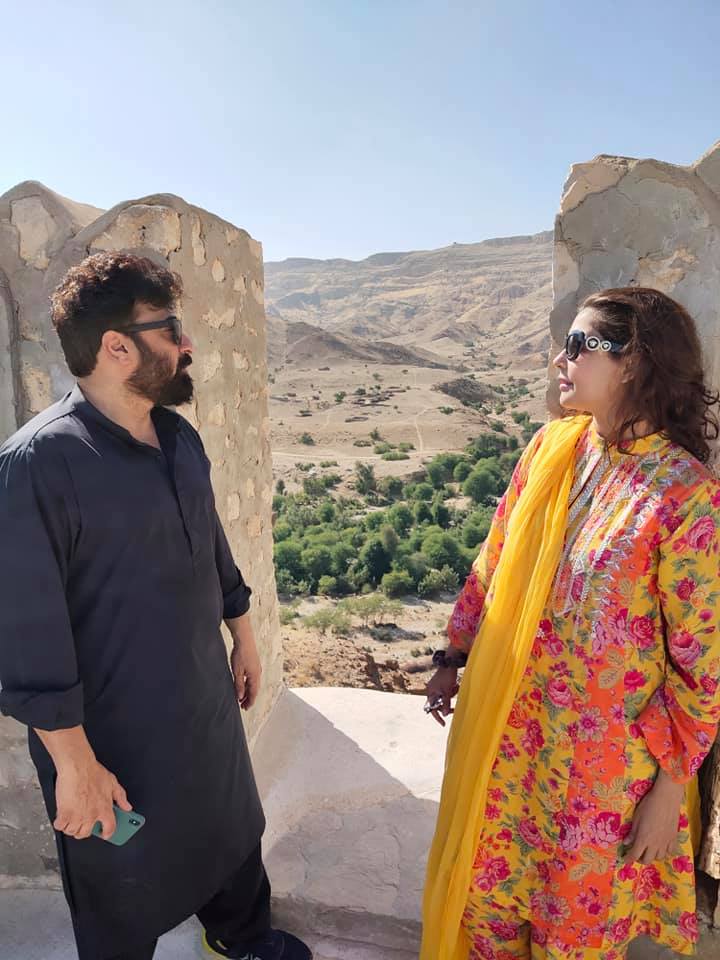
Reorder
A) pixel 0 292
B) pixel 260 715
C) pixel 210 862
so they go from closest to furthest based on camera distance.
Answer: pixel 210 862 < pixel 0 292 < pixel 260 715

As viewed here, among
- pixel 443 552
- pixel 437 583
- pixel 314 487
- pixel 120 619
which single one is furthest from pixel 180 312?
pixel 314 487

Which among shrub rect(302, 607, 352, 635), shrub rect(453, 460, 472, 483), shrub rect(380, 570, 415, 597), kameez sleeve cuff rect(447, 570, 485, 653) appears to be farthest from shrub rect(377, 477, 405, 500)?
kameez sleeve cuff rect(447, 570, 485, 653)

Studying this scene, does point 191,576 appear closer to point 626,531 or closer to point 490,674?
point 490,674

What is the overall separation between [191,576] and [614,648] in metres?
0.91

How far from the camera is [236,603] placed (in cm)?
191

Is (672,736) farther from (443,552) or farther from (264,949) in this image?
(443,552)

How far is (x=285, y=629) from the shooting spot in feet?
25.0

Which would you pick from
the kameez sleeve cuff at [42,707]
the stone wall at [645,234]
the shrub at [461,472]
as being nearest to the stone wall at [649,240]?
the stone wall at [645,234]

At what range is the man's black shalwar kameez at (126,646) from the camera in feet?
4.17

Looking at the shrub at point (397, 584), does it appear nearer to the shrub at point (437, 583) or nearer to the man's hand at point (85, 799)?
the shrub at point (437, 583)

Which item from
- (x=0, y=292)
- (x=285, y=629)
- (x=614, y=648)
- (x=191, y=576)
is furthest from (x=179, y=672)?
(x=285, y=629)

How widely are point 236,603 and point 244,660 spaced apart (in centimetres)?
19

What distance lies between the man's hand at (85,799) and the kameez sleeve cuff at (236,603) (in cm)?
57

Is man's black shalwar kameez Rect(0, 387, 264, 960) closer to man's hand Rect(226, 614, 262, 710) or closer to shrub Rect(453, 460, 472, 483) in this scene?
man's hand Rect(226, 614, 262, 710)
